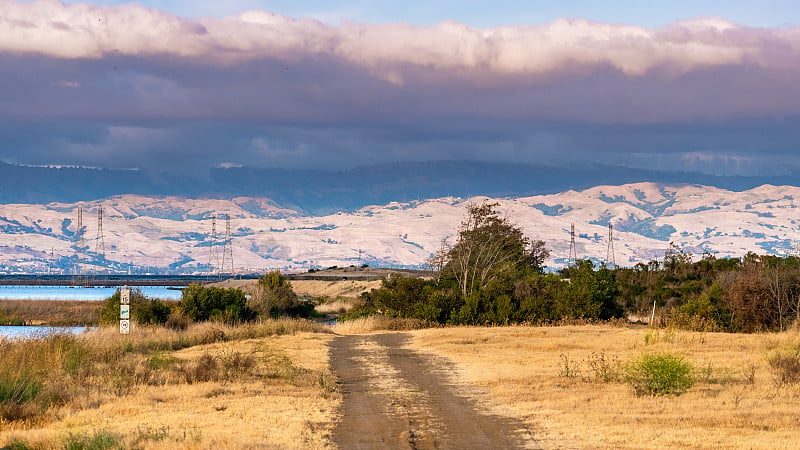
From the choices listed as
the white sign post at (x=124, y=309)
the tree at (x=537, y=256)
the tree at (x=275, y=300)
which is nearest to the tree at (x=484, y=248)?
the tree at (x=537, y=256)

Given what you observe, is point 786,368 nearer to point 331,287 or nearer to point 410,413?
point 410,413

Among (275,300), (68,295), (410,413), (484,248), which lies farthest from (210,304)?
(68,295)

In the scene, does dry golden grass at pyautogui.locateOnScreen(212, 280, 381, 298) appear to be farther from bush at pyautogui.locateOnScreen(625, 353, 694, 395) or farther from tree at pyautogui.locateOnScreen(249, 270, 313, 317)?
bush at pyautogui.locateOnScreen(625, 353, 694, 395)

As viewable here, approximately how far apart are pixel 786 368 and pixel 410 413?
10600 millimetres

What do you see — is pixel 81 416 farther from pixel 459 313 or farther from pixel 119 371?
pixel 459 313

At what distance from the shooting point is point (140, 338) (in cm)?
3831

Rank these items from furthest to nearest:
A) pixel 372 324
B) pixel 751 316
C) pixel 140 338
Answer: pixel 372 324 → pixel 751 316 → pixel 140 338

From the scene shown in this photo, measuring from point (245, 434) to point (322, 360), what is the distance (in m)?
15.0

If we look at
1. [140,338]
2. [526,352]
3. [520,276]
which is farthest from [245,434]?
[520,276]

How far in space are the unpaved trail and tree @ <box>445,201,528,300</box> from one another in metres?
34.8

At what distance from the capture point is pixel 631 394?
2323 centimetres

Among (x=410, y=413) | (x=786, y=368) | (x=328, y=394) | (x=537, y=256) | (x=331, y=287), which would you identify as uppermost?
(x=537, y=256)

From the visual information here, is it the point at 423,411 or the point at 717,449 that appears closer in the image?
the point at 717,449

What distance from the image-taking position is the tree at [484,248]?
223ft
